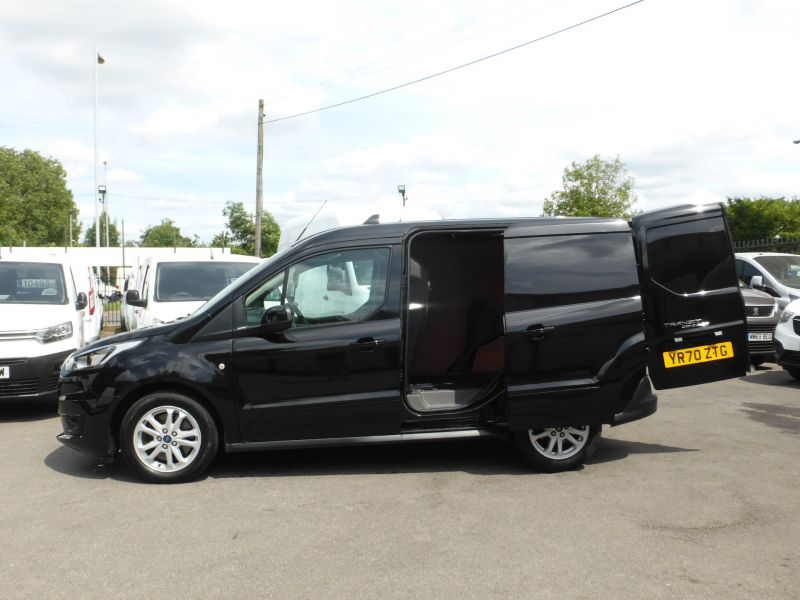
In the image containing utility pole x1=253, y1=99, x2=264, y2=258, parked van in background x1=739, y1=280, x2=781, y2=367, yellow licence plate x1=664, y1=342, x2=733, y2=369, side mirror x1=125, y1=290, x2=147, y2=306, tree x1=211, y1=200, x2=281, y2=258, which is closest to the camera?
yellow licence plate x1=664, y1=342, x2=733, y2=369

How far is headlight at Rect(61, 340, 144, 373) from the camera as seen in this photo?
5.63 m

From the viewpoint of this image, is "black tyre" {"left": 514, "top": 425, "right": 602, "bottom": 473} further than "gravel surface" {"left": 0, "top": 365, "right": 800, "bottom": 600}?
Yes

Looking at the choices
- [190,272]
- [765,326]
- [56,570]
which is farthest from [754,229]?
[56,570]

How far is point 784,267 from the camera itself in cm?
1287

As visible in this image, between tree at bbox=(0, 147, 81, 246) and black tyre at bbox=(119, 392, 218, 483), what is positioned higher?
tree at bbox=(0, 147, 81, 246)

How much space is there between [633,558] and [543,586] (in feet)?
2.12

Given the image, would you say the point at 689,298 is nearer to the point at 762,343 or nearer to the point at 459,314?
the point at 459,314

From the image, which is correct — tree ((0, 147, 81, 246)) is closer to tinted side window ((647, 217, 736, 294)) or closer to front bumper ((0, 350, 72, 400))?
front bumper ((0, 350, 72, 400))

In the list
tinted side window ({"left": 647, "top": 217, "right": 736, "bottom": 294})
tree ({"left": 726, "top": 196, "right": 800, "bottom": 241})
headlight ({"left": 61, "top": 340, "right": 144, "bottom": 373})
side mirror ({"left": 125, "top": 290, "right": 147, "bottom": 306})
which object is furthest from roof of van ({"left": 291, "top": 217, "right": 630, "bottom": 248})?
tree ({"left": 726, "top": 196, "right": 800, "bottom": 241})

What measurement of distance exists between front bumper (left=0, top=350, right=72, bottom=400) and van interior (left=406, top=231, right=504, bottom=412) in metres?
3.95

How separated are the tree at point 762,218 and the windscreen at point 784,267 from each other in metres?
66.7

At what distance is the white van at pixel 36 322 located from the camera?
25.8 feet

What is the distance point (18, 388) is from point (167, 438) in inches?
129

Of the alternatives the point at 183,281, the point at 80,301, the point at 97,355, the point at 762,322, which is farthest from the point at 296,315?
the point at 762,322
